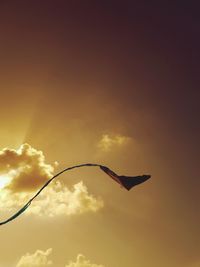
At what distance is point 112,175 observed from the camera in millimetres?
14367

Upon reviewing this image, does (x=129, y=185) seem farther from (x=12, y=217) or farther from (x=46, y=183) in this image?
(x=12, y=217)

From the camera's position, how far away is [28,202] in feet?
38.8

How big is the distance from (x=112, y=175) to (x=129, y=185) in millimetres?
829

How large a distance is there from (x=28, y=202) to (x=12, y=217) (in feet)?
2.39

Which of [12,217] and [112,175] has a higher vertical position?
[112,175]

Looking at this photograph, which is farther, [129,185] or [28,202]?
[129,185]

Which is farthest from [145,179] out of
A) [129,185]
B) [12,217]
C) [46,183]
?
[12,217]

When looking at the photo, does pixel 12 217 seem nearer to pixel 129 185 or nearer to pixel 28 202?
pixel 28 202

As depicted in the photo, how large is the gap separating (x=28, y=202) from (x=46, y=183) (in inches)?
32.1

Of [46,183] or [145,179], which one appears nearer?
[46,183]

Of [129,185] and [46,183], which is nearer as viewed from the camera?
[46,183]

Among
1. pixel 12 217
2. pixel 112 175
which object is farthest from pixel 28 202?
pixel 112 175

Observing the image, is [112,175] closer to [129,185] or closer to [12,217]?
[129,185]

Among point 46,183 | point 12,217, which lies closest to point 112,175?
point 46,183
